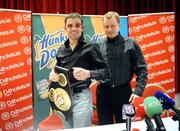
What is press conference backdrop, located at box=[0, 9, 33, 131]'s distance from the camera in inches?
130

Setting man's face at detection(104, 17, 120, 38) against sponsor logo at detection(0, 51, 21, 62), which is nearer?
man's face at detection(104, 17, 120, 38)

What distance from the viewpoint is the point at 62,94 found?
7.27 feet

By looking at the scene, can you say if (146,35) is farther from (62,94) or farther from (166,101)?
(166,101)

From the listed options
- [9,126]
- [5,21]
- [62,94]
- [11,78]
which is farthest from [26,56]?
[62,94]

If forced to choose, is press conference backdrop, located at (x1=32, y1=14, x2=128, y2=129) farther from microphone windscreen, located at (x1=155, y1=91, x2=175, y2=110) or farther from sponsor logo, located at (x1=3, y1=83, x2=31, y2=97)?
microphone windscreen, located at (x1=155, y1=91, x2=175, y2=110)

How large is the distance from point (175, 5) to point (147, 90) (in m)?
2.46

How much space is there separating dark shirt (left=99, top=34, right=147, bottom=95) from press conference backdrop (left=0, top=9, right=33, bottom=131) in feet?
4.51

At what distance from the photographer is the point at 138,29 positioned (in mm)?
4016

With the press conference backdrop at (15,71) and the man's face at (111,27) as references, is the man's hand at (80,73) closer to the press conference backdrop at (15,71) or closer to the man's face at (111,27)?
the man's face at (111,27)

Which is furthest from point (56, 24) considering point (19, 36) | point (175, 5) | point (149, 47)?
point (175, 5)

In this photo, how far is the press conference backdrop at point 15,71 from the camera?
331 cm

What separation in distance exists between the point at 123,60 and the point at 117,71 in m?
0.10

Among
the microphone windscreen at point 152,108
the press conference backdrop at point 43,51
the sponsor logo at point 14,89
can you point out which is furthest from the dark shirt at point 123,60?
the sponsor logo at point 14,89

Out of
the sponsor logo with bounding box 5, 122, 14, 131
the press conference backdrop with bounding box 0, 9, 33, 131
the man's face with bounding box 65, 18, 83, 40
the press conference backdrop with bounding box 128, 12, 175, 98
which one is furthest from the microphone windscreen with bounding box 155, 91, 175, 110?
the press conference backdrop with bounding box 128, 12, 175, 98
